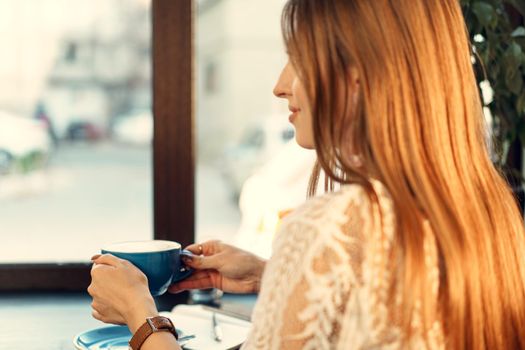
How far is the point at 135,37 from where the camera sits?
1879 mm

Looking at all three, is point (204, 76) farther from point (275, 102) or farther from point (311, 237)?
point (311, 237)

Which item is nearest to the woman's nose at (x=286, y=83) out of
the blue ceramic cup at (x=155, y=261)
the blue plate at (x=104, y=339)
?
the blue ceramic cup at (x=155, y=261)

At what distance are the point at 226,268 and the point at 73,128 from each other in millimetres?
818

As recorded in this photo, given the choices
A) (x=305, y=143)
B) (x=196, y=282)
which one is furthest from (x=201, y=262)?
(x=305, y=143)

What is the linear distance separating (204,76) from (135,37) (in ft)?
0.63

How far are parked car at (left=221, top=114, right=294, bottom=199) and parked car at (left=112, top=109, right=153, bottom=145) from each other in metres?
0.22

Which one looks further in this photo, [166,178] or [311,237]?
[166,178]

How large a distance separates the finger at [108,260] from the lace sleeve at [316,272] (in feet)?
0.94

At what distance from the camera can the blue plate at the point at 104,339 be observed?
1.16 m

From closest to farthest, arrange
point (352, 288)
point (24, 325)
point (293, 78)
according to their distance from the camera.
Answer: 1. point (352, 288)
2. point (293, 78)
3. point (24, 325)

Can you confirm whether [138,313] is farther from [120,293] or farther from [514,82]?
[514,82]

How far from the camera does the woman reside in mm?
822

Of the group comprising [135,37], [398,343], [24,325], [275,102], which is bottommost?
[24,325]

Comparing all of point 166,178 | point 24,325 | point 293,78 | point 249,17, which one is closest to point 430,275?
point 293,78
